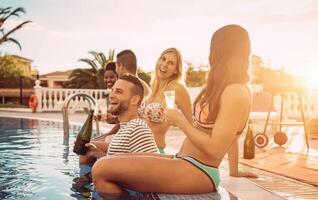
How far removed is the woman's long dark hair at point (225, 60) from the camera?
9.09ft

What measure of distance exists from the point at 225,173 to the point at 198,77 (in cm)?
2754

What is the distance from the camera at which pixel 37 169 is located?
4945 millimetres

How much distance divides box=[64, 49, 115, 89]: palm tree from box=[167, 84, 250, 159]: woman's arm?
32162 millimetres

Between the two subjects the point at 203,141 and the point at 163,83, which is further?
the point at 163,83

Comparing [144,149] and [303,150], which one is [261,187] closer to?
[144,149]

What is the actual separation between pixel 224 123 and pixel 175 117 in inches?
12.2

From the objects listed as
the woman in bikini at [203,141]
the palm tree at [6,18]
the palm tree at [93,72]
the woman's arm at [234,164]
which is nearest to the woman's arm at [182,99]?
the woman's arm at [234,164]

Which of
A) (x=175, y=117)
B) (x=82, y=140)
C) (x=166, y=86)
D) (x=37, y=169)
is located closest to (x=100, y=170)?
(x=175, y=117)

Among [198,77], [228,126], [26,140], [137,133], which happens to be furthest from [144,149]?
[198,77]

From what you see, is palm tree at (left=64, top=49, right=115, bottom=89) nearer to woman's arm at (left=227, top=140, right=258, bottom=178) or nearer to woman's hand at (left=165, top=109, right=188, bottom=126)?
woman's arm at (left=227, top=140, right=258, bottom=178)

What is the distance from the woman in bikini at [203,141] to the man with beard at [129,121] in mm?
371

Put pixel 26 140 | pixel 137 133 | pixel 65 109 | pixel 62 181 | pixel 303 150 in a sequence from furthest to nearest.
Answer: pixel 26 140 < pixel 65 109 < pixel 303 150 < pixel 62 181 < pixel 137 133

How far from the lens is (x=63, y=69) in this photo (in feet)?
217

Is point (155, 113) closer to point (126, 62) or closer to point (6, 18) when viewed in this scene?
point (126, 62)
